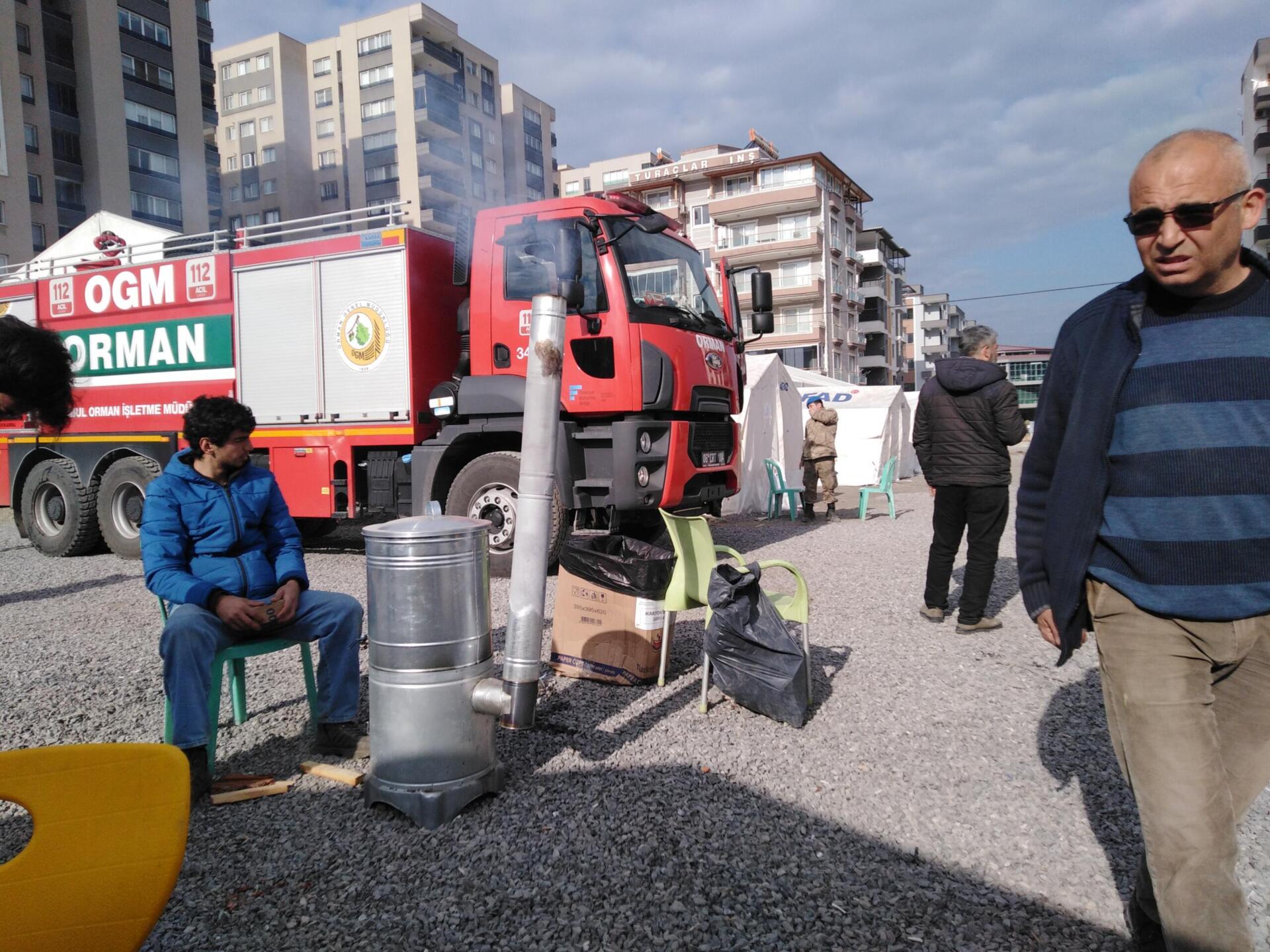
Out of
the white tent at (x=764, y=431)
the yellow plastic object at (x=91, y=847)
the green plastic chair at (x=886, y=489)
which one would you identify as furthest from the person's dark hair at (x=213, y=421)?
the green plastic chair at (x=886, y=489)

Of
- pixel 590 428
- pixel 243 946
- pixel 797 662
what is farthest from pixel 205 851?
pixel 590 428

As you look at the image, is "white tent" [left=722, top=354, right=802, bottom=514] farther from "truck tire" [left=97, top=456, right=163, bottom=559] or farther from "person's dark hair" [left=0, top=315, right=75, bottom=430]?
"person's dark hair" [left=0, top=315, right=75, bottom=430]

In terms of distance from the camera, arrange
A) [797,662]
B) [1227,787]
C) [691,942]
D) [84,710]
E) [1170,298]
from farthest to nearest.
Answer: [84,710] → [797,662] → [691,942] → [1170,298] → [1227,787]

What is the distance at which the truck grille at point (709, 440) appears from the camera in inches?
262

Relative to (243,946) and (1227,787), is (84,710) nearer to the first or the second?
(243,946)

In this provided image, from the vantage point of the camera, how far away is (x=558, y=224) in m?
6.45

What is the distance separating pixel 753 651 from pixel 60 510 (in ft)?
29.3

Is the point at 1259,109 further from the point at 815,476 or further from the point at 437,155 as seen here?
the point at 815,476

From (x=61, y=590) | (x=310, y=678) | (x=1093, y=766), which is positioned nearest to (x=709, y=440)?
(x=310, y=678)

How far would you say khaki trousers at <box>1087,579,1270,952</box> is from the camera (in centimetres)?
160

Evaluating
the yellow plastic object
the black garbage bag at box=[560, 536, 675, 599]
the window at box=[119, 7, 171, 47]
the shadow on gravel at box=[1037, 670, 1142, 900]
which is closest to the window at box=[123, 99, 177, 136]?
the window at box=[119, 7, 171, 47]

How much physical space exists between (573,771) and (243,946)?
130 cm

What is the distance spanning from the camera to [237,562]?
133 inches

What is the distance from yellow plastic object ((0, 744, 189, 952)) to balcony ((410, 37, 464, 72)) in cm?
5538
